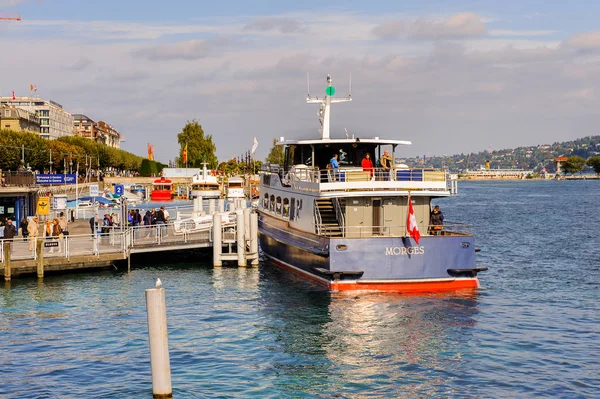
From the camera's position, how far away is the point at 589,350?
2216 centimetres

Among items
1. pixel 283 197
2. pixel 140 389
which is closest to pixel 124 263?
pixel 283 197

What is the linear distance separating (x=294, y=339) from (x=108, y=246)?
15.2 m

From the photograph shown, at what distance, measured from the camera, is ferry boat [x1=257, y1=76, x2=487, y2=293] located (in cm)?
2808

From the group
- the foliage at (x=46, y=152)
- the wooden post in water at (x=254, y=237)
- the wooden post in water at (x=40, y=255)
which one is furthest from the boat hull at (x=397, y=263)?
the foliage at (x=46, y=152)

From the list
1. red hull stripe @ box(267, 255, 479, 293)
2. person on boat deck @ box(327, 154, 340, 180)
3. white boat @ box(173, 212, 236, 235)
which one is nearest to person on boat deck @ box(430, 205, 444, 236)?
red hull stripe @ box(267, 255, 479, 293)

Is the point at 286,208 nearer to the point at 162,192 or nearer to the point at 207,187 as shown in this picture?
the point at 207,187

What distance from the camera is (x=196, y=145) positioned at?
16912 centimetres

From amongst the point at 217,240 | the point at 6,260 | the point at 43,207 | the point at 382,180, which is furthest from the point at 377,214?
the point at 43,207

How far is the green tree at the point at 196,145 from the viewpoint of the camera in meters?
168

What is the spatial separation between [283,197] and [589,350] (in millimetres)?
18112

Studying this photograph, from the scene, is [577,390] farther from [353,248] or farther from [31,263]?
[31,263]

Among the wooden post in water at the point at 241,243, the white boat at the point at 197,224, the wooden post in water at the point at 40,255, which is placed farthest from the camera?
the white boat at the point at 197,224

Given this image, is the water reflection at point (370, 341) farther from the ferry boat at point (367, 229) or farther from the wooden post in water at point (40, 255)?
the wooden post in water at point (40, 255)

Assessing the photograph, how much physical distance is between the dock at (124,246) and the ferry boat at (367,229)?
2.58 m
